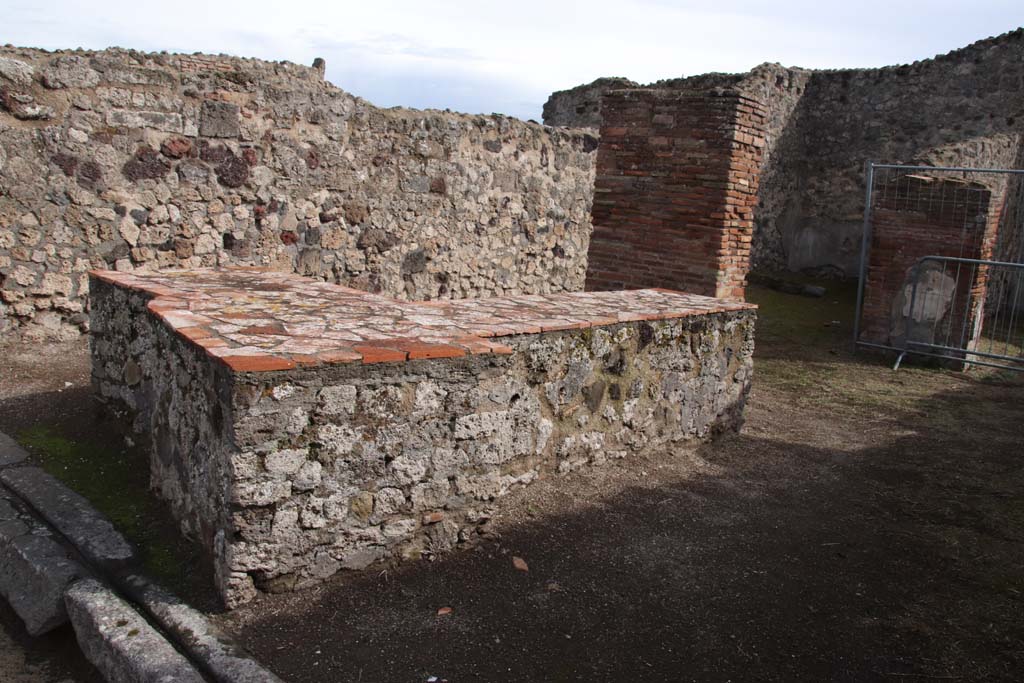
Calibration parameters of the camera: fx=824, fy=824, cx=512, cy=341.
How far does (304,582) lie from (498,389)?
1.12 m

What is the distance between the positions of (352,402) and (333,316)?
82 cm

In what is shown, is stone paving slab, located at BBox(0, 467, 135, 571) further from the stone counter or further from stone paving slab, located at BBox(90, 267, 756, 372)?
stone paving slab, located at BBox(90, 267, 756, 372)

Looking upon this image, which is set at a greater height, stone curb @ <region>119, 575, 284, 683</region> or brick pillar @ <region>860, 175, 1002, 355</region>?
brick pillar @ <region>860, 175, 1002, 355</region>

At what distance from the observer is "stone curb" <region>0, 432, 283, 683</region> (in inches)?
103

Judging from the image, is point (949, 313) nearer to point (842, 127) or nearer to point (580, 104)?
point (842, 127)

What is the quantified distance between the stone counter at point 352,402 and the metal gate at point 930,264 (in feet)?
18.1

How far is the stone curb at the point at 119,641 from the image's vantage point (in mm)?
2533

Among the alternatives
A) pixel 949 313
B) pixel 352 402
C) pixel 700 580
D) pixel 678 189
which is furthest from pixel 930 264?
pixel 352 402

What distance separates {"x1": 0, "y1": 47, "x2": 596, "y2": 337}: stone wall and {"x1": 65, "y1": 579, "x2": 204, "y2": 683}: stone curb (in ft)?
12.4

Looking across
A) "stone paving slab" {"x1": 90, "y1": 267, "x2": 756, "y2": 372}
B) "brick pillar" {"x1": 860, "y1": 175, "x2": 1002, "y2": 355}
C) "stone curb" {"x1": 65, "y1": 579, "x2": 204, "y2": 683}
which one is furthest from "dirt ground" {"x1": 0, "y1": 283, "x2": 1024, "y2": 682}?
"brick pillar" {"x1": 860, "y1": 175, "x2": 1002, "y2": 355}

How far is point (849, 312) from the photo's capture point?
1261 centimetres

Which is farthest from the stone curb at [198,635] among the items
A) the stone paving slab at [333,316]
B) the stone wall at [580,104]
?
the stone wall at [580,104]

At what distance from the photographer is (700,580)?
3383mm

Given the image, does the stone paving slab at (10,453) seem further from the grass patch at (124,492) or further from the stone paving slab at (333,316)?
the stone paving slab at (333,316)
